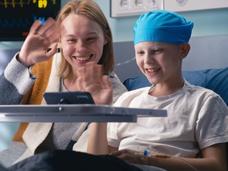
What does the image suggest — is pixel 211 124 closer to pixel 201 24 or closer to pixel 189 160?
pixel 189 160

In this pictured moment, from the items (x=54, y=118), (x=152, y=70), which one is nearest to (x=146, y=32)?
(x=152, y=70)

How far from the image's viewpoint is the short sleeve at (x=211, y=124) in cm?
137

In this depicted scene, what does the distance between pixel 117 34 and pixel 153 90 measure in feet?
2.47

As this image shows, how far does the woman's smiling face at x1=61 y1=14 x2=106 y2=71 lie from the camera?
172 centimetres

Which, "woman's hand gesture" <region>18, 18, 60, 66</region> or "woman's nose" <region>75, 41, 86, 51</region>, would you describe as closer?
"woman's hand gesture" <region>18, 18, 60, 66</region>

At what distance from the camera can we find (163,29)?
1480 millimetres

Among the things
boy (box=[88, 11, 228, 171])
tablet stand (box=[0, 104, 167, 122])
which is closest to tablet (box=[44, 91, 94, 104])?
tablet stand (box=[0, 104, 167, 122])

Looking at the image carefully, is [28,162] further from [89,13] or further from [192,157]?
[89,13]

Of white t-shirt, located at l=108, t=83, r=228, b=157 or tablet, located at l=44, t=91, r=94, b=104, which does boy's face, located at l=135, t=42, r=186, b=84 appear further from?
tablet, located at l=44, t=91, r=94, b=104

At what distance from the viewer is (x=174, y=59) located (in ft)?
4.94

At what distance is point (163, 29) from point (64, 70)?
1.46 ft

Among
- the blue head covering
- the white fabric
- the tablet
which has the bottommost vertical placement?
the white fabric

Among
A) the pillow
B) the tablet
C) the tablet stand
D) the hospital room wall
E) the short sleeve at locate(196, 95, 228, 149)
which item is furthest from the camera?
the hospital room wall

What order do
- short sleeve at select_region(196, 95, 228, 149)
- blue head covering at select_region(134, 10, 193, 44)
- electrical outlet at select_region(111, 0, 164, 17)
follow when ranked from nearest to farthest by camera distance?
short sleeve at select_region(196, 95, 228, 149)
blue head covering at select_region(134, 10, 193, 44)
electrical outlet at select_region(111, 0, 164, 17)
